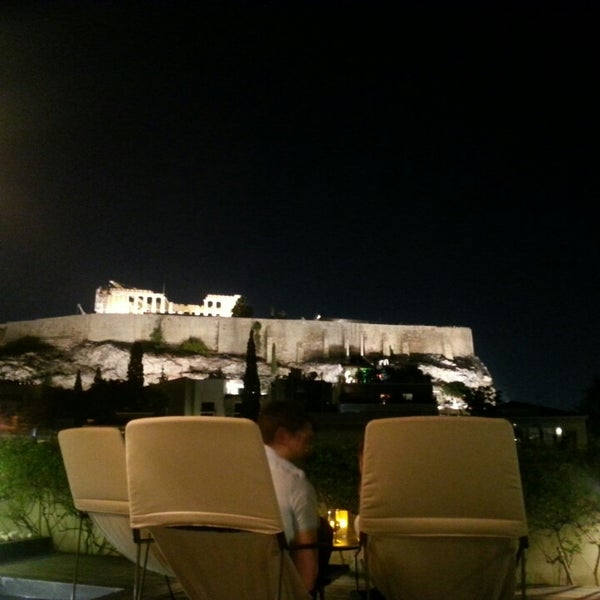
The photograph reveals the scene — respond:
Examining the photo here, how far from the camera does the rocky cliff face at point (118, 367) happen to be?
2021 inches

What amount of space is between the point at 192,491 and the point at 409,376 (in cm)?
3427

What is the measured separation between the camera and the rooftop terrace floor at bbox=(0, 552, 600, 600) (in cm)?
324

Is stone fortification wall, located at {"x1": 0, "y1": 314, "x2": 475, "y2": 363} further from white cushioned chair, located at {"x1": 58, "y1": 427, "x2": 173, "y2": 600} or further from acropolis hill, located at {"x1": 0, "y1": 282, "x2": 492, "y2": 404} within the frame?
white cushioned chair, located at {"x1": 58, "y1": 427, "x2": 173, "y2": 600}

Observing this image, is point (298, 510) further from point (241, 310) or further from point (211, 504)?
point (241, 310)

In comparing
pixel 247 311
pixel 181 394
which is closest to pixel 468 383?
pixel 247 311

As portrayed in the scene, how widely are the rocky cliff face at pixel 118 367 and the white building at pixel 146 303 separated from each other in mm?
5806

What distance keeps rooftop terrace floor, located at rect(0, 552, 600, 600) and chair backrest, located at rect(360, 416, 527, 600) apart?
1.25 m

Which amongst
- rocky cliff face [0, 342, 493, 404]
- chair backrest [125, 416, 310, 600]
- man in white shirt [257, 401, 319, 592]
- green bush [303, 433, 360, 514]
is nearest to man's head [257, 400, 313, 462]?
man in white shirt [257, 401, 319, 592]

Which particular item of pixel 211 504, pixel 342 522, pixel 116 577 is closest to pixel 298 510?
pixel 211 504

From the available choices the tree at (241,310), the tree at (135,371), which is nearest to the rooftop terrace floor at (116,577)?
the tree at (135,371)

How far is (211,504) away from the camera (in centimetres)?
198

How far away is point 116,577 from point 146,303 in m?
62.1

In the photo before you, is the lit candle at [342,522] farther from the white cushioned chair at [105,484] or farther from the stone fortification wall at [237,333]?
the stone fortification wall at [237,333]

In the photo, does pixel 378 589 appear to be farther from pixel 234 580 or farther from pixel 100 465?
pixel 100 465
